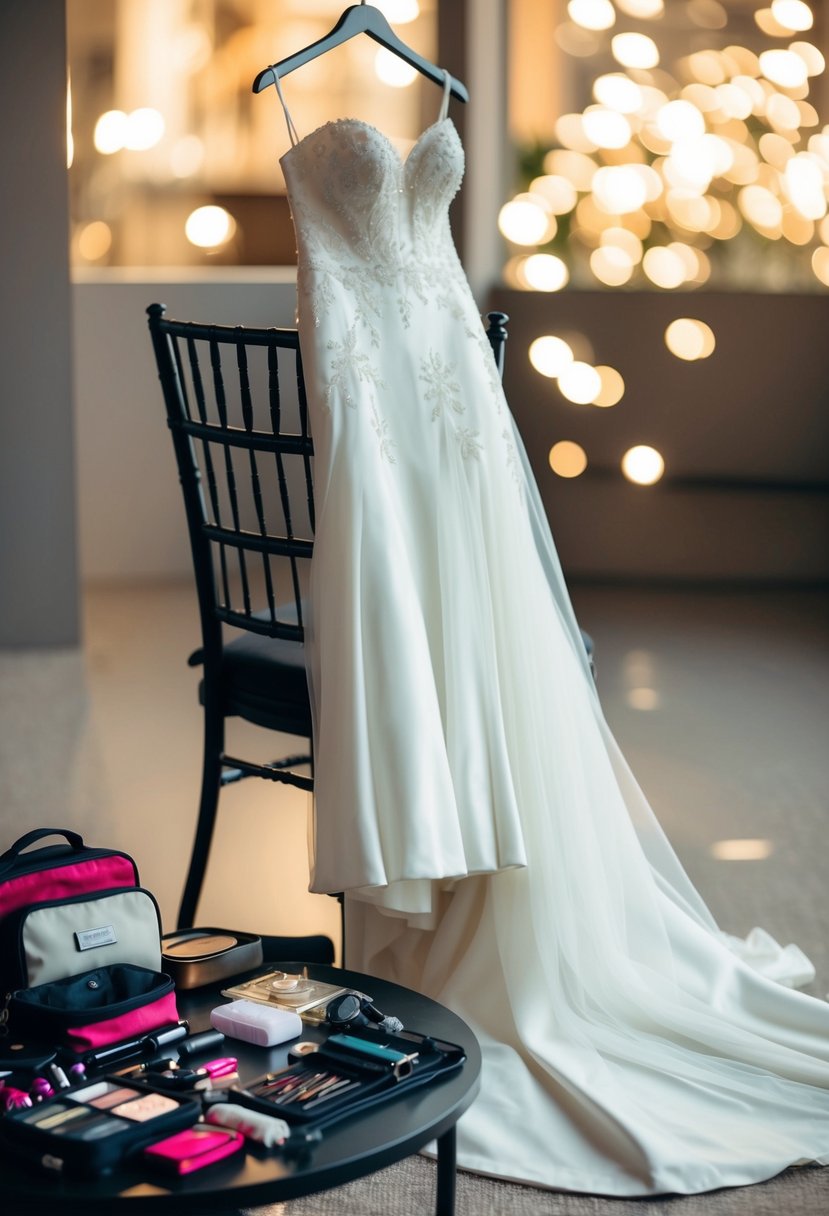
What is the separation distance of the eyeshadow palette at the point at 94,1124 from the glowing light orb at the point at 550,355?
450cm

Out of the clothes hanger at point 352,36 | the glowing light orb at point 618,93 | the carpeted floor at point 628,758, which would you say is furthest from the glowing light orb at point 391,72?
the clothes hanger at point 352,36

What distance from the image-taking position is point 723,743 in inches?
137

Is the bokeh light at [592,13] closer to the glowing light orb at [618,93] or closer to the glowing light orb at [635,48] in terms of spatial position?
the glowing light orb at [635,48]

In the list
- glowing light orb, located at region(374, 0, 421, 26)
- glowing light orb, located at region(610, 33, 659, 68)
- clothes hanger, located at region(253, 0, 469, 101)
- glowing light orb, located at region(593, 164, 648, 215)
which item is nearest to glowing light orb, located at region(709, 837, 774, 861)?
clothes hanger, located at region(253, 0, 469, 101)

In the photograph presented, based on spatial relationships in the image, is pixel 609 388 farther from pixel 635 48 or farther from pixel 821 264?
pixel 635 48

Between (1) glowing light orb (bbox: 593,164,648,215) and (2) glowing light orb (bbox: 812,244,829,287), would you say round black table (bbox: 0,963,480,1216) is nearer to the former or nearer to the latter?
(2) glowing light orb (bbox: 812,244,829,287)

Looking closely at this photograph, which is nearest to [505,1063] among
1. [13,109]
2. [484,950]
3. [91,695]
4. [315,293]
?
[484,950]

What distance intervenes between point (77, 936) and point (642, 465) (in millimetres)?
4338

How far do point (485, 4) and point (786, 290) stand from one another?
1.55 meters

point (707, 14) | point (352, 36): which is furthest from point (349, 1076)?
point (707, 14)

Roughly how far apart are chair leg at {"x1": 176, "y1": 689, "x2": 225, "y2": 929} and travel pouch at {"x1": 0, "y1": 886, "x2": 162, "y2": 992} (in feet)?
2.72

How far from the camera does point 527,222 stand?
5633mm

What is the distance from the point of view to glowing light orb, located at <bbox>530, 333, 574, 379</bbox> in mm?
5379

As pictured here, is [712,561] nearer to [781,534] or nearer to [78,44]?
[781,534]
